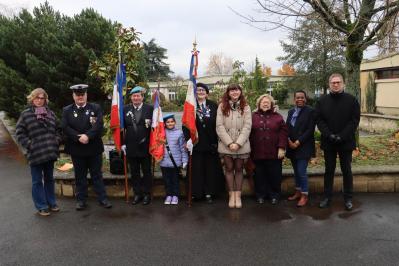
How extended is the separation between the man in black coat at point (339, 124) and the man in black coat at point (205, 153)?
1.65m

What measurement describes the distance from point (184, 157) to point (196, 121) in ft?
2.02

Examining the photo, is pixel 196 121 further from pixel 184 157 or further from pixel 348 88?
pixel 348 88

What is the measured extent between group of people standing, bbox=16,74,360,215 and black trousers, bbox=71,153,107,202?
0.02 meters

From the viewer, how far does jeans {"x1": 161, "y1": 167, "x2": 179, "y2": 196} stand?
5.64m

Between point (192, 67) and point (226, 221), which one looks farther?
point (192, 67)

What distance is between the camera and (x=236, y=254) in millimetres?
3809

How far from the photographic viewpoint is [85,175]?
553 centimetres

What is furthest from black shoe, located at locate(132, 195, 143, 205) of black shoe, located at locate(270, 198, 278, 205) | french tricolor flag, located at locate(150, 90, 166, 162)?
black shoe, located at locate(270, 198, 278, 205)

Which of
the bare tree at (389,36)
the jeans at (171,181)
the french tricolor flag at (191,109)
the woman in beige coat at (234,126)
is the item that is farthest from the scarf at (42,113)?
the bare tree at (389,36)

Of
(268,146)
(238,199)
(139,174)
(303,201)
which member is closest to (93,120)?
(139,174)

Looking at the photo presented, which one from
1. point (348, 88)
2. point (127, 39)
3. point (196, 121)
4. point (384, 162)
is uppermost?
point (127, 39)

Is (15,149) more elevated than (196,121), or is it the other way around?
(196,121)

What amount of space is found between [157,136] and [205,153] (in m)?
0.83

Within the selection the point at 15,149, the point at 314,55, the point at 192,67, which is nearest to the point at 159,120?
the point at 192,67
